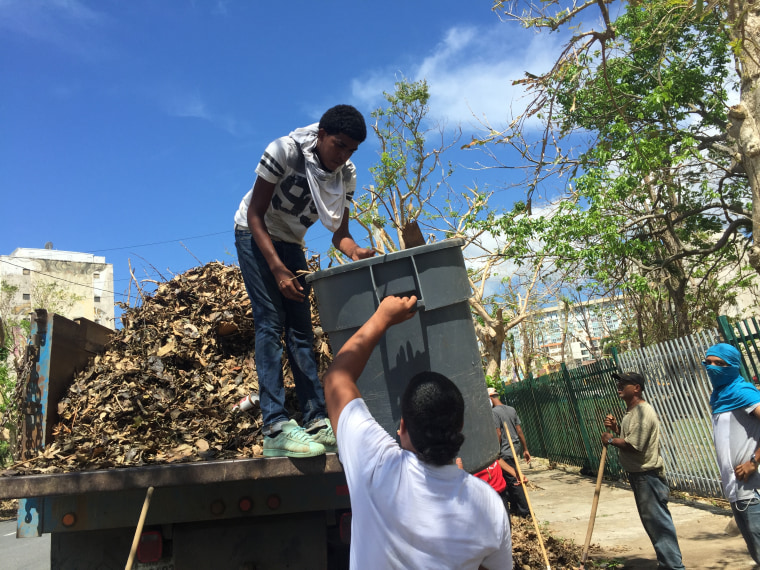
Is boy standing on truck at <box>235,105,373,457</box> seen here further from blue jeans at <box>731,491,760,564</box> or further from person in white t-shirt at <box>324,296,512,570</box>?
blue jeans at <box>731,491,760,564</box>

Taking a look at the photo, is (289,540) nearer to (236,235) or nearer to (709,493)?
(236,235)

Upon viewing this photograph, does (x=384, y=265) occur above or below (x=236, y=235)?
below

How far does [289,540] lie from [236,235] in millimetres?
1658

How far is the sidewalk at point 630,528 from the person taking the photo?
5.33 m

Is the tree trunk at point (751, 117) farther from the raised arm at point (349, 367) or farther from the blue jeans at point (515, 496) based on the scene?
the raised arm at point (349, 367)

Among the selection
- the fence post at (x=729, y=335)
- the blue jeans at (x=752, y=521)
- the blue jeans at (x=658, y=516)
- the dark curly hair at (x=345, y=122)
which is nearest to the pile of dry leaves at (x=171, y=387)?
the blue jeans at (x=658, y=516)

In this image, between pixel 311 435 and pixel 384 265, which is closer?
pixel 384 265

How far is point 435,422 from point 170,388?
2511 millimetres

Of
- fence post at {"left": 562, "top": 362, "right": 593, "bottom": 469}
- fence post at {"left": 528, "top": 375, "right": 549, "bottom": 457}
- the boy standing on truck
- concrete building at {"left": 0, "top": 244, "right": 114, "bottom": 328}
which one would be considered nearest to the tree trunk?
fence post at {"left": 562, "top": 362, "right": 593, "bottom": 469}

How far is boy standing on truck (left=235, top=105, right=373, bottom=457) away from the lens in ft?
9.52

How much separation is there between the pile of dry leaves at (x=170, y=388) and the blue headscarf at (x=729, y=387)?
2.84m

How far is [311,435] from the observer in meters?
2.71

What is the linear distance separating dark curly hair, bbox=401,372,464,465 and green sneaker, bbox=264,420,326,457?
1.02 m

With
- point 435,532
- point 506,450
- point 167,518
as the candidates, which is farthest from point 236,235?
point 506,450
